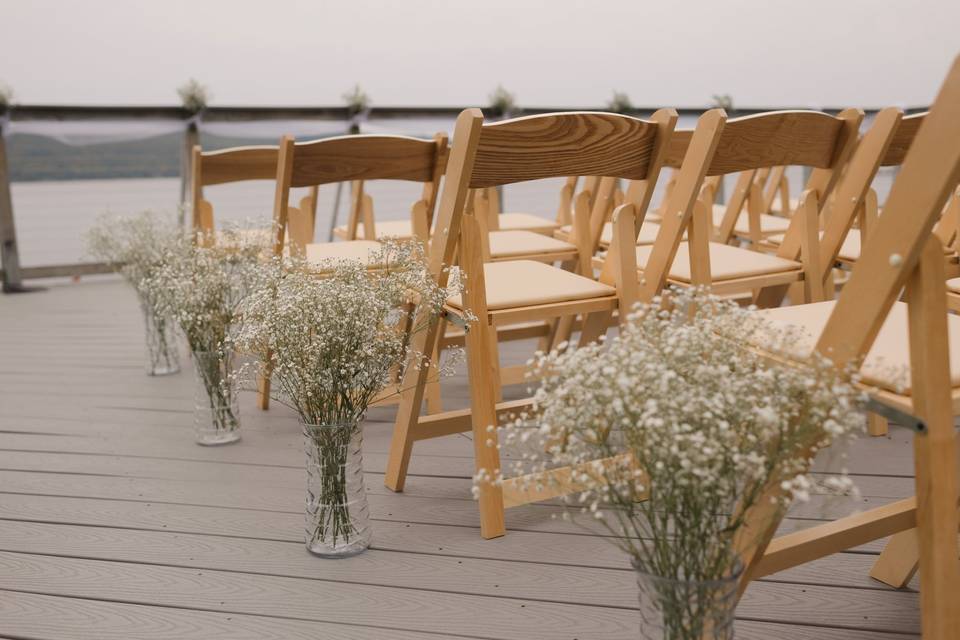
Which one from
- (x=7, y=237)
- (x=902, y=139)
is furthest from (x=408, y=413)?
(x=7, y=237)

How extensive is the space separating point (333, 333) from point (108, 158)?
478 cm

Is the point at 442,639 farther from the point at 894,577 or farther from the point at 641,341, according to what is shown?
the point at 894,577

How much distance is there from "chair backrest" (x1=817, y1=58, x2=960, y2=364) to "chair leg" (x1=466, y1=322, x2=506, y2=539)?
829 millimetres

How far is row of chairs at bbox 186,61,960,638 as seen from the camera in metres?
1.11

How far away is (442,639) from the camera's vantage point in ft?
4.96

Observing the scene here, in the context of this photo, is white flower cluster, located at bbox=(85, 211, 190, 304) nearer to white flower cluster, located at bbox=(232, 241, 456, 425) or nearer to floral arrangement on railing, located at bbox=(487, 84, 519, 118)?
white flower cluster, located at bbox=(232, 241, 456, 425)

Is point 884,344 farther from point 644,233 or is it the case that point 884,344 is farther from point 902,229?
point 644,233

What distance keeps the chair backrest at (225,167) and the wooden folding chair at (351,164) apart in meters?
0.51

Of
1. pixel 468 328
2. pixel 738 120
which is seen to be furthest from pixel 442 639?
pixel 738 120

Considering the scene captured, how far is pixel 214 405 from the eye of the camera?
2.53m

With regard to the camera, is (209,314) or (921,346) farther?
(209,314)

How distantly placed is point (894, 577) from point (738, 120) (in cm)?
104

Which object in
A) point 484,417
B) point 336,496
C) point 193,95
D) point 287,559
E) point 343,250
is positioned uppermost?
point 193,95

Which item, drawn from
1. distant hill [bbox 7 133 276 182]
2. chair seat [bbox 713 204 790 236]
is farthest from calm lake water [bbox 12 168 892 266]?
chair seat [bbox 713 204 790 236]
